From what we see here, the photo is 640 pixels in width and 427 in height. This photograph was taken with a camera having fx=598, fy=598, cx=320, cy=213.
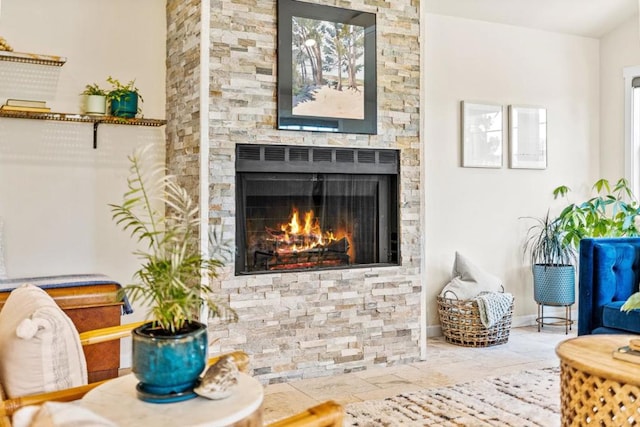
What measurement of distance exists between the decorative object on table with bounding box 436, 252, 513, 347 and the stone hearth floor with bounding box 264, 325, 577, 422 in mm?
89

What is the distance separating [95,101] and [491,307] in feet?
10.1

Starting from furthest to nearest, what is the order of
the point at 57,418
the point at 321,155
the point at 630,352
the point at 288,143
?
1. the point at 321,155
2. the point at 288,143
3. the point at 630,352
4. the point at 57,418

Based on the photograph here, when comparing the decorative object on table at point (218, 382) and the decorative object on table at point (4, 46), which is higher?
the decorative object on table at point (4, 46)

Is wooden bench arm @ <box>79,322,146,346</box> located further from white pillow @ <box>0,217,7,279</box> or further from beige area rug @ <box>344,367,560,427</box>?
white pillow @ <box>0,217,7,279</box>

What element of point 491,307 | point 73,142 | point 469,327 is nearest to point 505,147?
point 491,307

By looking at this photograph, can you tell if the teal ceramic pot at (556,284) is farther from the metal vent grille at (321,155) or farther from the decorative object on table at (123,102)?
the decorative object on table at (123,102)

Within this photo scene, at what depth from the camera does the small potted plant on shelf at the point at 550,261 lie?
16.3 ft

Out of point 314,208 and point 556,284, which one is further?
point 556,284

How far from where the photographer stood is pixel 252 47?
360 cm

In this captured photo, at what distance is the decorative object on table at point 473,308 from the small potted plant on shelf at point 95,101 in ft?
9.17

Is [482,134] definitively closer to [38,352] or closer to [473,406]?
[473,406]

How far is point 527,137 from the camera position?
524cm

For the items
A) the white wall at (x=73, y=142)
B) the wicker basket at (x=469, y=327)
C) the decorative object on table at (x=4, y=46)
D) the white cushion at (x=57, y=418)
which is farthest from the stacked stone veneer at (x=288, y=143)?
the white cushion at (x=57, y=418)

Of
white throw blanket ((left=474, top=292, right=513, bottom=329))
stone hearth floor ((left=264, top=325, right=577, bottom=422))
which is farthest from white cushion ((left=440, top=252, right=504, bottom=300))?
stone hearth floor ((left=264, top=325, right=577, bottom=422))
